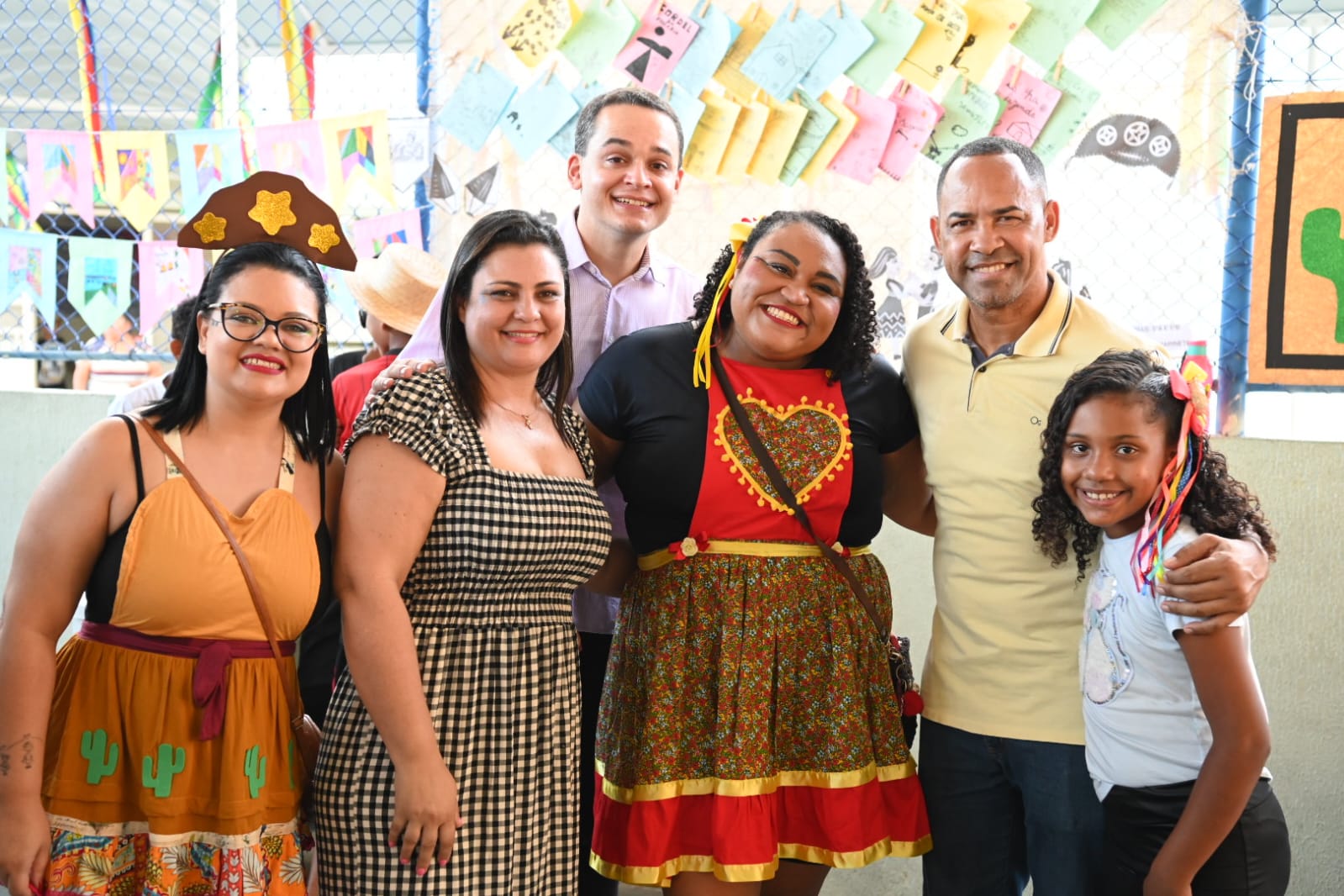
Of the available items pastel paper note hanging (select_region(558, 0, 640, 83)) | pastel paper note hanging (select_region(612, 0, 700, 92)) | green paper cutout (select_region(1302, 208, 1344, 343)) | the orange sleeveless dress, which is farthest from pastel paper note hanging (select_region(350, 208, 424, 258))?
green paper cutout (select_region(1302, 208, 1344, 343))

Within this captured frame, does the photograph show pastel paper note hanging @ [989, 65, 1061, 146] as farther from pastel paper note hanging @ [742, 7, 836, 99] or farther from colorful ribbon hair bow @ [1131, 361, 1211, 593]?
colorful ribbon hair bow @ [1131, 361, 1211, 593]

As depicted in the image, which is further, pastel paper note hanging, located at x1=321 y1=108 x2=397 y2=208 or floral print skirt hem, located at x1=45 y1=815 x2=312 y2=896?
pastel paper note hanging, located at x1=321 y1=108 x2=397 y2=208

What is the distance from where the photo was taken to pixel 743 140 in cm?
349

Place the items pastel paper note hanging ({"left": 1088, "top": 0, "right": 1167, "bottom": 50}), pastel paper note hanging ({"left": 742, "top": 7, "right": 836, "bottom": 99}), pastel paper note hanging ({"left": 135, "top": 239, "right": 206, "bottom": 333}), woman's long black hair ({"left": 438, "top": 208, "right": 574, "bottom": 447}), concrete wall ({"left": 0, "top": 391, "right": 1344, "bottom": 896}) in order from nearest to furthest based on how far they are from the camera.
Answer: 1. woman's long black hair ({"left": 438, "top": 208, "right": 574, "bottom": 447})
2. concrete wall ({"left": 0, "top": 391, "right": 1344, "bottom": 896})
3. pastel paper note hanging ({"left": 1088, "top": 0, "right": 1167, "bottom": 50})
4. pastel paper note hanging ({"left": 742, "top": 7, "right": 836, "bottom": 99})
5. pastel paper note hanging ({"left": 135, "top": 239, "right": 206, "bottom": 333})

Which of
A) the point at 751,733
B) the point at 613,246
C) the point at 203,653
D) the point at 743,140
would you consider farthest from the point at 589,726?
the point at 743,140

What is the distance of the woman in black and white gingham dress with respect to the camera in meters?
1.83

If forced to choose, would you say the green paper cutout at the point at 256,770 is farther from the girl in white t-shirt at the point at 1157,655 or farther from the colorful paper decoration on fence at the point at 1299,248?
the colorful paper decoration on fence at the point at 1299,248

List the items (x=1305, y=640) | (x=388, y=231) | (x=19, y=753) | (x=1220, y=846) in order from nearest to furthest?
(x=19, y=753)
(x=1220, y=846)
(x=1305, y=640)
(x=388, y=231)

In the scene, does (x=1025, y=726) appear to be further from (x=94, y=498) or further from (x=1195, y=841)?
(x=94, y=498)

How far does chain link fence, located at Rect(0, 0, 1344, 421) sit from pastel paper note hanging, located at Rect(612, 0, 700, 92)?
0.06m

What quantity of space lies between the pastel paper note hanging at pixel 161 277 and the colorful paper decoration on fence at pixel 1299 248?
331cm

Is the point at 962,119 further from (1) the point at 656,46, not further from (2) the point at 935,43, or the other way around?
(1) the point at 656,46

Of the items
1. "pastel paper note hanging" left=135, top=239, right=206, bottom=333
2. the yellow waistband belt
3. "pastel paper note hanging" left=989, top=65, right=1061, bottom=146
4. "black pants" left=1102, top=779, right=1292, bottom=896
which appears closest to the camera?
"black pants" left=1102, top=779, right=1292, bottom=896

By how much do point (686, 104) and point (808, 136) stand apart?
0.39m
